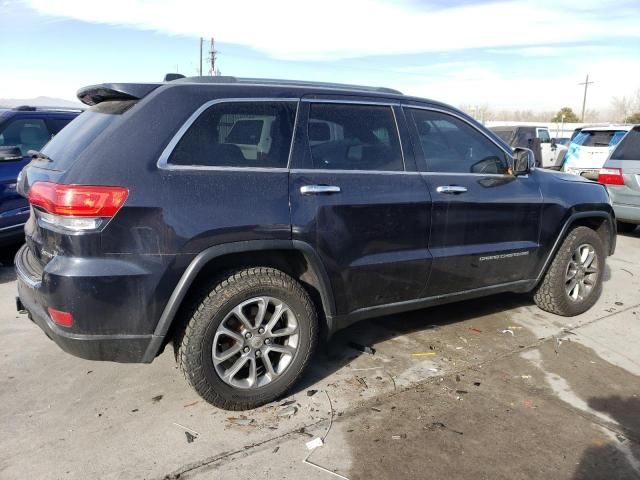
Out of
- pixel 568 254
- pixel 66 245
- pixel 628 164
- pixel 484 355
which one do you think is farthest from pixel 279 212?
pixel 628 164

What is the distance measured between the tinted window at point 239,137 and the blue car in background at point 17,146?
353 centimetres

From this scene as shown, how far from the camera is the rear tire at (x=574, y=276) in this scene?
4.64 m

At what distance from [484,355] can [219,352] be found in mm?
2054

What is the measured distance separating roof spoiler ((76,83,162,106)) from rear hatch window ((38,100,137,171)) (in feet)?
0.11

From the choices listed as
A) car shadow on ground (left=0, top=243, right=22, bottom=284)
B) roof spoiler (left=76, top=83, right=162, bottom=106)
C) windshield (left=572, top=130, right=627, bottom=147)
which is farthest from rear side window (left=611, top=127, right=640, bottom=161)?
car shadow on ground (left=0, top=243, right=22, bottom=284)

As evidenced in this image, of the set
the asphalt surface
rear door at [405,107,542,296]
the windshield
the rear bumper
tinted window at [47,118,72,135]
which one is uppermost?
the windshield

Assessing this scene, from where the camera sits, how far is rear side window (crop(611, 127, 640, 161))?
7.84 metres

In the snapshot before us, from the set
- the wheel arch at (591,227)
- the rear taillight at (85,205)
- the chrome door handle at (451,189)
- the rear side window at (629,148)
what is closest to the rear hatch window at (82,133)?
the rear taillight at (85,205)

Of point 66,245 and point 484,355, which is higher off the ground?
point 66,245

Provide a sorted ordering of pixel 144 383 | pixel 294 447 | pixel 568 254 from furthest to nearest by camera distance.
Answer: pixel 568 254
pixel 144 383
pixel 294 447

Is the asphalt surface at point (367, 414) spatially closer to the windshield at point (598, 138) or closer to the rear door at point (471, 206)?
the rear door at point (471, 206)

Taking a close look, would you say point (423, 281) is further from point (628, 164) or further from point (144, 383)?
point (628, 164)

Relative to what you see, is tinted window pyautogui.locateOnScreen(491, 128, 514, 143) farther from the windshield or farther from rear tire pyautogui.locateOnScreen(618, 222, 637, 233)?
rear tire pyautogui.locateOnScreen(618, 222, 637, 233)

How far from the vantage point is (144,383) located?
138 inches
